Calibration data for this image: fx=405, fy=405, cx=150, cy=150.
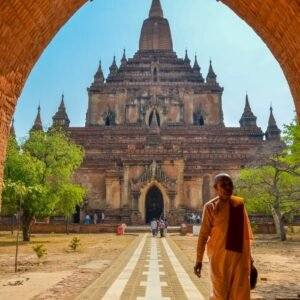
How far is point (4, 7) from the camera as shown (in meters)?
4.46

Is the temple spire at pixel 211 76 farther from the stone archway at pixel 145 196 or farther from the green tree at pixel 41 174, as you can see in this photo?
the green tree at pixel 41 174

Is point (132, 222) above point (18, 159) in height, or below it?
below

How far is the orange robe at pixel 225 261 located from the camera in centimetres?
436

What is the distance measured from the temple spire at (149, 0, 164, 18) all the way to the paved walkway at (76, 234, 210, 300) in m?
49.5

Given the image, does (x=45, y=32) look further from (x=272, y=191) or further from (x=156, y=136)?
(x=156, y=136)

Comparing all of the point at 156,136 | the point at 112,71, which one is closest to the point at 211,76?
the point at 112,71

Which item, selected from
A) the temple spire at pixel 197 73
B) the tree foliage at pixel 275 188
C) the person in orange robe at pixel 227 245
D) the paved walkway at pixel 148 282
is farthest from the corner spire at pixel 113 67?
the person in orange robe at pixel 227 245

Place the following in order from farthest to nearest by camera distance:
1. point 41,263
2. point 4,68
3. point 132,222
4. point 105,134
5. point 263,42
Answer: point 105,134 → point 132,222 → point 41,263 → point 263,42 → point 4,68

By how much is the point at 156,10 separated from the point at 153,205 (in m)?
33.8

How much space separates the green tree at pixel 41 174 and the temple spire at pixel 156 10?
35.7 m

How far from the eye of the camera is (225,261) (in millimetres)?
4410

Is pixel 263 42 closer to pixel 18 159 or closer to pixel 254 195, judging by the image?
pixel 18 159

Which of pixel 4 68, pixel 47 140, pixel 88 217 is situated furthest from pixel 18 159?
pixel 4 68

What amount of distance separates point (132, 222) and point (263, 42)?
29.5 metres
